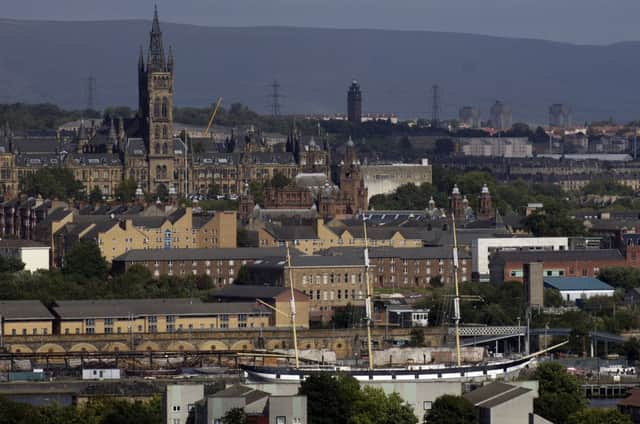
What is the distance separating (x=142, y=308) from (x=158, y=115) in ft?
174

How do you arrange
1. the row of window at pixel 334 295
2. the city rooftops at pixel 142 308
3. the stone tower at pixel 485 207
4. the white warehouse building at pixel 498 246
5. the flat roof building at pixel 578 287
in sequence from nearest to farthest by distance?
1. the city rooftops at pixel 142 308
2. the row of window at pixel 334 295
3. the flat roof building at pixel 578 287
4. the white warehouse building at pixel 498 246
5. the stone tower at pixel 485 207

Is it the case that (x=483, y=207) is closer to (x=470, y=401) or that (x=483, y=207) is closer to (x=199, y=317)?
(x=199, y=317)

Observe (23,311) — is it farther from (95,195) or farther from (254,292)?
(95,195)

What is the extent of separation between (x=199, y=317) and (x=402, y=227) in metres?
29.4

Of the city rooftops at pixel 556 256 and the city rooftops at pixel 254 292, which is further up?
the city rooftops at pixel 556 256

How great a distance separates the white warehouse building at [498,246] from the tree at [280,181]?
27.0m

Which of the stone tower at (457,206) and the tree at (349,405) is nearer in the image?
the tree at (349,405)

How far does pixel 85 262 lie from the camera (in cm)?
8994

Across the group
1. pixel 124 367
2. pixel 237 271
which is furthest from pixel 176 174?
pixel 124 367

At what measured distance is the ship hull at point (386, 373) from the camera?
5222cm

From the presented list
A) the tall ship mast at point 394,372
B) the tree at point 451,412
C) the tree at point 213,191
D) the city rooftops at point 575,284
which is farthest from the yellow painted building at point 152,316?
the tree at point 213,191

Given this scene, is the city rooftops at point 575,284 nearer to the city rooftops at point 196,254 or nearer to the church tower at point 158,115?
the city rooftops at point 196,254

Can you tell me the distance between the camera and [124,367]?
67.1 meters

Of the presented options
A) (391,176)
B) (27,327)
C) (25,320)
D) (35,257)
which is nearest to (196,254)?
(35,257)
